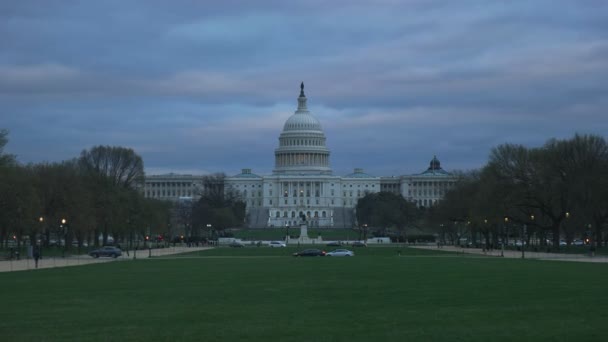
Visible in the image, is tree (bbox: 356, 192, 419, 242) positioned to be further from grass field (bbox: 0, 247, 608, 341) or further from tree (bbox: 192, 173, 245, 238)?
grass field (bbox: 0, 247, 608, 341)

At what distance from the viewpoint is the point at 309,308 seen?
79.0 feet

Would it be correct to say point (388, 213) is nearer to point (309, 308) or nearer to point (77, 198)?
point (77, 198)

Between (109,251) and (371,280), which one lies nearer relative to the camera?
(371,280)

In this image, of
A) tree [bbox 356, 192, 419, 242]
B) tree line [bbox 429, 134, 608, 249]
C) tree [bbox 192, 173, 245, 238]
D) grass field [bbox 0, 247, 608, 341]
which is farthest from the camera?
tree [bbox 356, 192, 419, 242]

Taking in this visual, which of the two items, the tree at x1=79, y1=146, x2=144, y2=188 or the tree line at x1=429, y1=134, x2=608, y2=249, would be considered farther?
the tree at x1=79, y1=146, x2=144, y2=188

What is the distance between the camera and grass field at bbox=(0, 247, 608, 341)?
19.1 m

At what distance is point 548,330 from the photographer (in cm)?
1928

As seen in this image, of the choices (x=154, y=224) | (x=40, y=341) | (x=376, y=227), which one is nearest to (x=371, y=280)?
(x=40, y=341)

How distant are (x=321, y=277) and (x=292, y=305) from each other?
42.2 feet

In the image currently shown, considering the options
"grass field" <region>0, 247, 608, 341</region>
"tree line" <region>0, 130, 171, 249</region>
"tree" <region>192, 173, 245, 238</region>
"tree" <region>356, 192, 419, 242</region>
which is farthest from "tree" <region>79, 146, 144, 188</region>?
"grass field" <region>0, 247, 608, 341</region>

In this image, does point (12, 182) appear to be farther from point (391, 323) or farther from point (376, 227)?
point (376, 227)

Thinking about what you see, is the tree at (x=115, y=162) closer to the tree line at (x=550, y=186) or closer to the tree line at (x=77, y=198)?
the tree line at (x=77, y=198)

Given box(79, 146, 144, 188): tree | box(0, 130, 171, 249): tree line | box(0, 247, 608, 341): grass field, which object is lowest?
box(0, 247, 608, 341): grass field

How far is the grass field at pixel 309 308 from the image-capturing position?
19.1 meters
